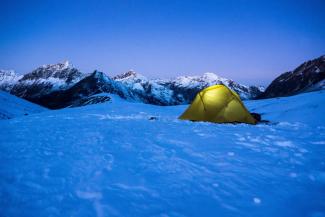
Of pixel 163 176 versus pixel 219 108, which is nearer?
pixel 163 176

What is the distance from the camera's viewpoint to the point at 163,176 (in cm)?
517

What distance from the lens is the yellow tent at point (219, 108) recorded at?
13492 millimetres

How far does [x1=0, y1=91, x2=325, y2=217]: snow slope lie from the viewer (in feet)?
12.7

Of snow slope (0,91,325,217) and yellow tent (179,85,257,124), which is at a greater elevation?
yellow tent (179,85,257,124)

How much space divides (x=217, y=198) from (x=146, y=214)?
1.32 metres

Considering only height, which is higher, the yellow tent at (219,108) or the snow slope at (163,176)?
the yellow tent at (219,108)

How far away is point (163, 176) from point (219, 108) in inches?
367

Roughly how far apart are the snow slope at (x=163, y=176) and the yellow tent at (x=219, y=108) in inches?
177

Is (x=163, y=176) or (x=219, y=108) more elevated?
(x=219, y=108)

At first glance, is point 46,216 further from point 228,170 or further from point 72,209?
point 228,170

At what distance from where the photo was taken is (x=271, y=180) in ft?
16.1

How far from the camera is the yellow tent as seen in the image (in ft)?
44.3

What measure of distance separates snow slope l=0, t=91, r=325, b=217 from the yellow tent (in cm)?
449

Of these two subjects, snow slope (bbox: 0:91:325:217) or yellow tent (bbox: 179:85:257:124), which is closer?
snow slope (bbox: 0:91:325:217)
